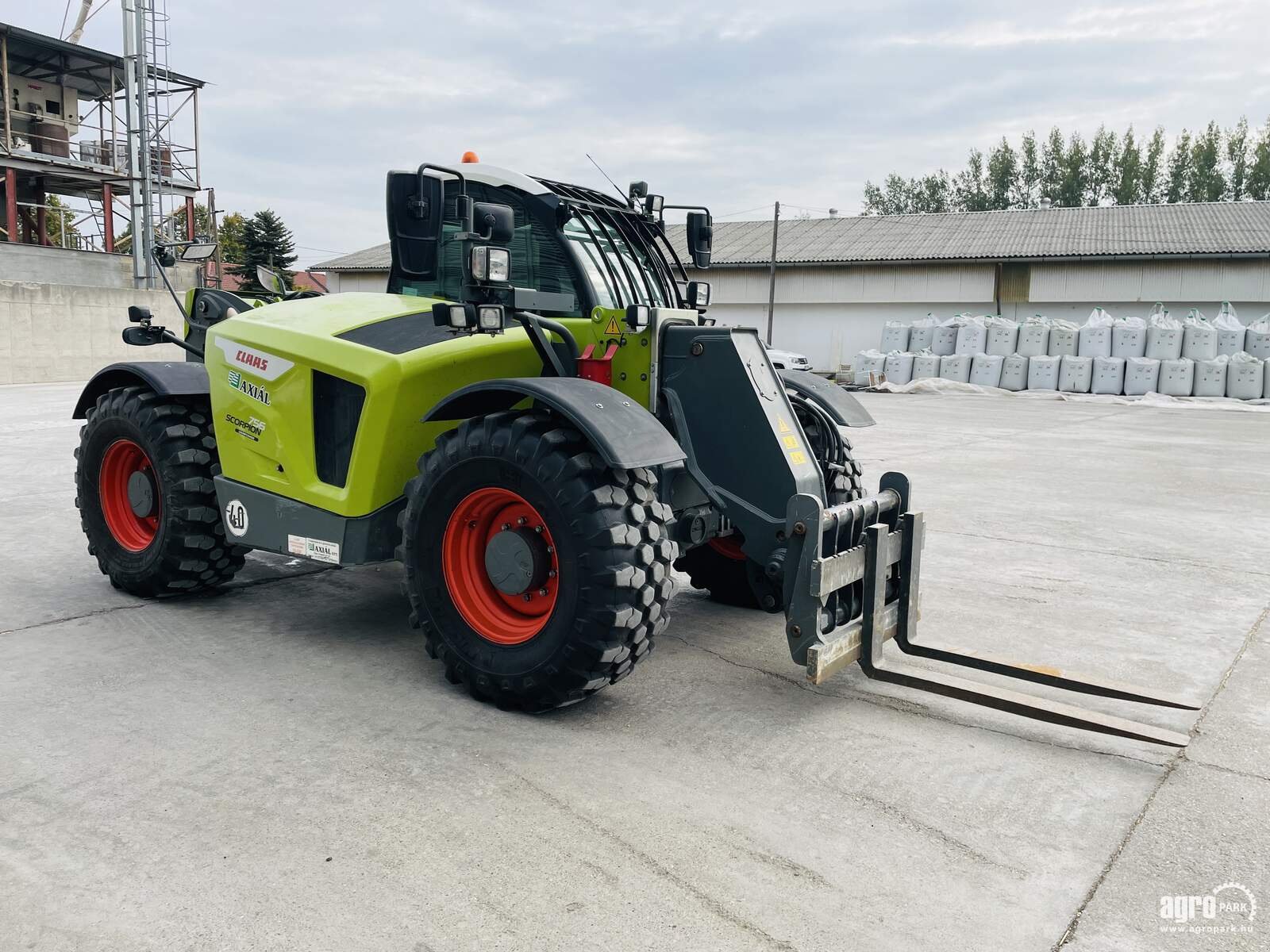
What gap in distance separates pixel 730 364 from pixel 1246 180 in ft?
208

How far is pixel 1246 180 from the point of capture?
184 feet

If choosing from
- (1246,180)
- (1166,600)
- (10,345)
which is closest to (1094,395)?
(1166,600)

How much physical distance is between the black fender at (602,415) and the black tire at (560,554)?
0.39 ft

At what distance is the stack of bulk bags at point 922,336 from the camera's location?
88.4 feet

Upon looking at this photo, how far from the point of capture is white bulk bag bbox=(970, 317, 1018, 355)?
2516 cm

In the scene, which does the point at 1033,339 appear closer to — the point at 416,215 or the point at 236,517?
the point at 236,517

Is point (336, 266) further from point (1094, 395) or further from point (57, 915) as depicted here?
point (57, 915)

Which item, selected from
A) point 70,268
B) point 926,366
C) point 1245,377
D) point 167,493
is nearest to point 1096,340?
point 1245,377

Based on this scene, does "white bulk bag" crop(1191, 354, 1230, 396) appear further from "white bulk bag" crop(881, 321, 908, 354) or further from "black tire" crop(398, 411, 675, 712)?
"black tire" crop(398, 411, 675, 712)

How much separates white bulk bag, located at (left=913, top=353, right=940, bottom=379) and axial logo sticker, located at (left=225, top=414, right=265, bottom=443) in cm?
2332

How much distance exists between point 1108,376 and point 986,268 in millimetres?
8709

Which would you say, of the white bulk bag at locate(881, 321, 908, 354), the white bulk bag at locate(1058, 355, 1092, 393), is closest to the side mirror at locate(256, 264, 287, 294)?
the white bulk bag at locate(1058, 355, 1092, 393)

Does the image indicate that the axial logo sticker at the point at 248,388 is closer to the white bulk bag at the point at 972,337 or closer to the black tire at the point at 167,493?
the black tire at the point at 167,493

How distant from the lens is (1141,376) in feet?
76.7
